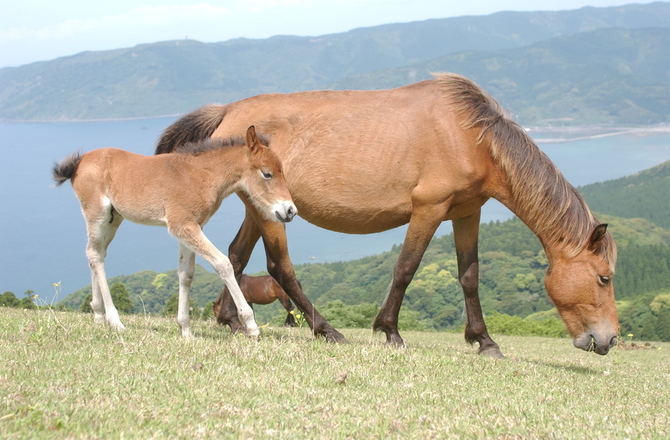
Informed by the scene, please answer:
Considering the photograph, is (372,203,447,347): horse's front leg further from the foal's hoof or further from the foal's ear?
the foal's ear

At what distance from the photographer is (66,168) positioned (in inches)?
274

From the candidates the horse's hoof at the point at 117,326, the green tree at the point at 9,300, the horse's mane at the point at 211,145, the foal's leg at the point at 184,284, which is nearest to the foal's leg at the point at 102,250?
the horse's hoof at the point at 117,326

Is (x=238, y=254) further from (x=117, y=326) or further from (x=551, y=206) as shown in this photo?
(x=551, y=206)

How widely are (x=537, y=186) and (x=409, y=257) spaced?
149 cm

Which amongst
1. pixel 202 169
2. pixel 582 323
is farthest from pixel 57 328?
pixel 582 323

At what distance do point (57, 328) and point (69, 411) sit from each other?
9.20 feet

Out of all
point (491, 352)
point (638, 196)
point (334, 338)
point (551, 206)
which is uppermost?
point (551, 206)

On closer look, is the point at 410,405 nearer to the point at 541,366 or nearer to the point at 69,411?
the point at 69,411

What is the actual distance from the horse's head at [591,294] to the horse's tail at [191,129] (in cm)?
419

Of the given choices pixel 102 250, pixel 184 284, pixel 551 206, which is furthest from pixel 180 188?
pixel 551 206

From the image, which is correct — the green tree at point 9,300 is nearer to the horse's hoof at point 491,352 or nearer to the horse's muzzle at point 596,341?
the horse's hoof at point 491,352

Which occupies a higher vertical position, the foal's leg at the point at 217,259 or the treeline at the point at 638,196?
the foal's leg at the point at 217,259

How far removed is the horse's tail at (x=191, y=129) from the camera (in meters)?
8.22

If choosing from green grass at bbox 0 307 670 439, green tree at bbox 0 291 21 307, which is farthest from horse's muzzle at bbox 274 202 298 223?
green tree at bbox 0 291 21 307
